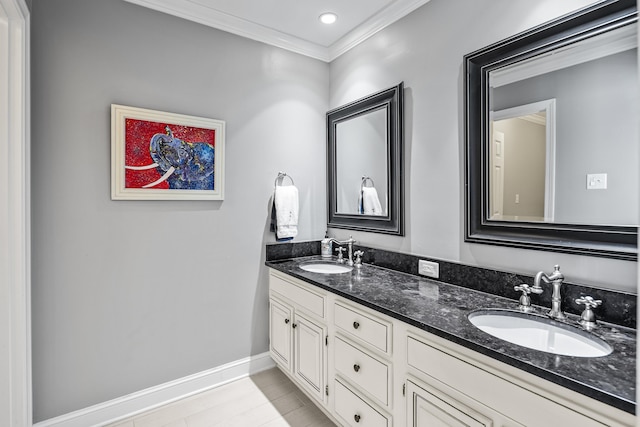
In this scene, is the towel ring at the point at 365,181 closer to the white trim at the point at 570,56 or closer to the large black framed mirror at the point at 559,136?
the large black framed mirror at the point at 559,136

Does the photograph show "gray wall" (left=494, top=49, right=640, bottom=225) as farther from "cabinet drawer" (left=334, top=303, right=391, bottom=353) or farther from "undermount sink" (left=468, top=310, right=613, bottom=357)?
"cabinet drawer" (left=334, top=303, right=391, bottom=353)

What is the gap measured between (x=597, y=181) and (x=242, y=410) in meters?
2.22

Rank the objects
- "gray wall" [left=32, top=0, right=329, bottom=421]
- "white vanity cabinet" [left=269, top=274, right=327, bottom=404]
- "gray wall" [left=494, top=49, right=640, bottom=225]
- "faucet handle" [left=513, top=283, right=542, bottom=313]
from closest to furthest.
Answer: "gray wall" [left=494, top=49, right=640, bottom=225], "faucet handle" [left=513, top=283, right=542, bottom=313], "gray wall" [left=32, top=0, right=329, bottom=421], "white vanity cabinet" [left=269, top=274, right=327, bottom=404]

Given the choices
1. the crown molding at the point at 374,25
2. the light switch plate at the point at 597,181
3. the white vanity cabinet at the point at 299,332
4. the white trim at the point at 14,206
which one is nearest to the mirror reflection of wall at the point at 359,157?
the crown molding at the point at 374,25

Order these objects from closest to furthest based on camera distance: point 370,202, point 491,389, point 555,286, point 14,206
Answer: point 491,389 < point 555,286 < point 14,206 < point 370,202

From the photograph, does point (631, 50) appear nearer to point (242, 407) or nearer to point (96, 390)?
point (242, 407)

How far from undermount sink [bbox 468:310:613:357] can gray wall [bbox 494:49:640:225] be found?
44 centimetres

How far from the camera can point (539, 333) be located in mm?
1306

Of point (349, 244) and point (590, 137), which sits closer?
point (590, 137)

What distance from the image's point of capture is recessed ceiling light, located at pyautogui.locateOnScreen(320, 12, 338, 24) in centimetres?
224

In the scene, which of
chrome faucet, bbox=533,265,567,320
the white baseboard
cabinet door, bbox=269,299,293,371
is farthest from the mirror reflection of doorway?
the white baseboard

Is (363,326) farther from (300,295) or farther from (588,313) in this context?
(588,313)

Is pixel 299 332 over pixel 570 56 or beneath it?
beneath

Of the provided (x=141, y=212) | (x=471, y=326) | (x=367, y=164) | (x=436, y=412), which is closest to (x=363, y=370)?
(x=436, y=412)
